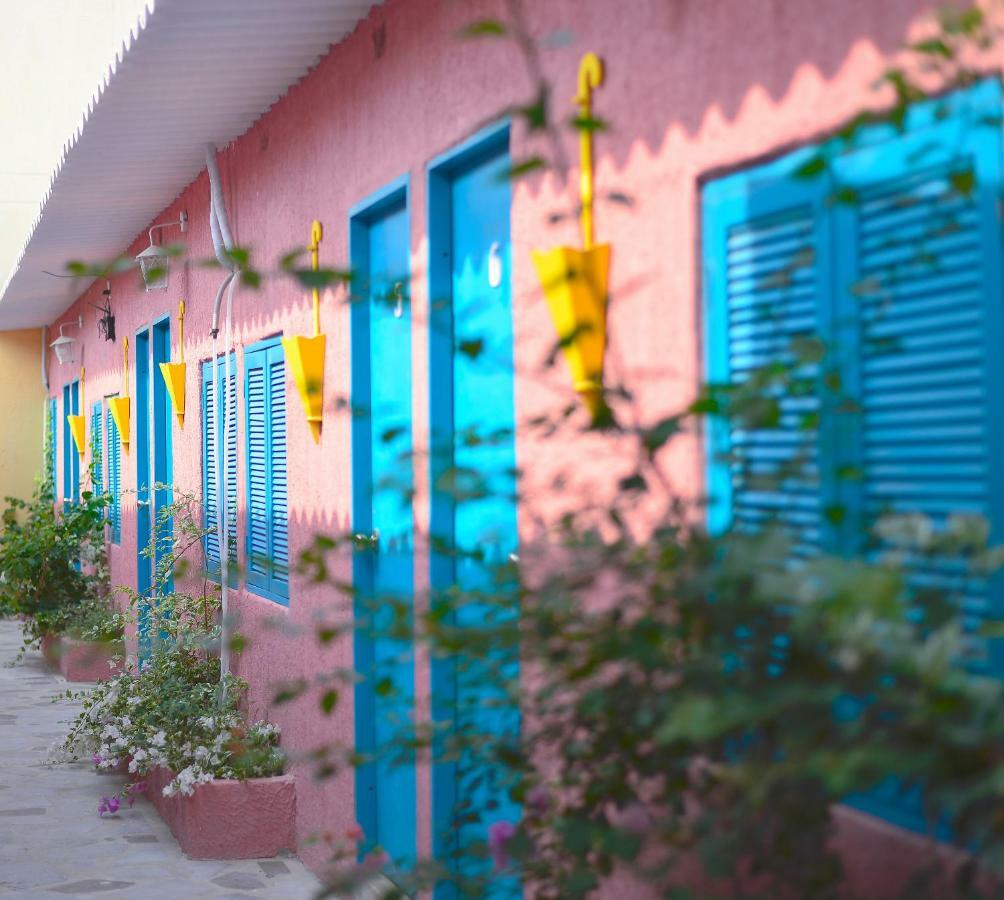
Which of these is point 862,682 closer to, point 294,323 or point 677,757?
point 677,757

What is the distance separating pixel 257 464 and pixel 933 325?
5535mm

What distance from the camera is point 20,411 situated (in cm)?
1977

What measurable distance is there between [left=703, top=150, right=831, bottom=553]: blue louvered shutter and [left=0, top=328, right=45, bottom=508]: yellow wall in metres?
18.0

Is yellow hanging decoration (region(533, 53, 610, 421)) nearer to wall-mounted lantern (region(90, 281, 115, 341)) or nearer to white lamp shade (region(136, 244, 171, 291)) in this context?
white lamp shade (region(136, 244, 171, 291))

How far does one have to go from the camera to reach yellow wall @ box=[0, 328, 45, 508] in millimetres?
19672

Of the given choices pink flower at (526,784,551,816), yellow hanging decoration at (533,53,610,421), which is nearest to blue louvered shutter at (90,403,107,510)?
yellow hanging decoration at (533,53,610,421)

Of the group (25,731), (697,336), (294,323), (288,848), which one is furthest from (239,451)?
(697,336)

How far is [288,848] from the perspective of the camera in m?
6.44

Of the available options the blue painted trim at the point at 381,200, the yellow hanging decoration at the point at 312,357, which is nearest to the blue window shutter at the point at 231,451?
the yellow hanging decoration at the point at 312,357

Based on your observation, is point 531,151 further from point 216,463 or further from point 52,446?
point 52,446

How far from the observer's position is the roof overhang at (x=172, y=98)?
5508mm

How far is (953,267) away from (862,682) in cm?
89

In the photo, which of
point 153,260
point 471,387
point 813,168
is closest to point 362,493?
point 471,387

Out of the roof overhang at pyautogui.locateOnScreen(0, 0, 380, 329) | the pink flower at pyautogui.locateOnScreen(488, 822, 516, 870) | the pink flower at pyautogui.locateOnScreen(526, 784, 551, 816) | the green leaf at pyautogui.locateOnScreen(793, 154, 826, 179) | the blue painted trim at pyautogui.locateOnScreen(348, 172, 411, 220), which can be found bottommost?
the pink flower at pyautogui.locateOnScreen(488, 822, 516, 870)
